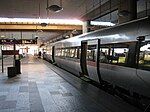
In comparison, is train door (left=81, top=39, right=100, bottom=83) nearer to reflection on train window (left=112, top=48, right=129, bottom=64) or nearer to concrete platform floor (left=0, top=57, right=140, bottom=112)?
concrete platform floor (left=0, top=57, right=140, bottom=112)

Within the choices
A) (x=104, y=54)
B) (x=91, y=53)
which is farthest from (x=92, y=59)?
(x=104, y=54)

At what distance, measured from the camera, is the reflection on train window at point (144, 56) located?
6.57m

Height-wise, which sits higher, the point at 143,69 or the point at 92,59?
the point at 92,59

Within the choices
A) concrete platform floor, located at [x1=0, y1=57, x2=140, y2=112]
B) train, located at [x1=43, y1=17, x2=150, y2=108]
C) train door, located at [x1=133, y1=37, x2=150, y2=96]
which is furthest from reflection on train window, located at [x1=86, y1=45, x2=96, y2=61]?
train door, located at [x1=133, y1=37, x2=150, y2=96]

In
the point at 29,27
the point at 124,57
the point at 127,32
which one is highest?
the point at 29,27

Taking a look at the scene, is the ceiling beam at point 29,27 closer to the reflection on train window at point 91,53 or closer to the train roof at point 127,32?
the reflection on train window at point 91,53

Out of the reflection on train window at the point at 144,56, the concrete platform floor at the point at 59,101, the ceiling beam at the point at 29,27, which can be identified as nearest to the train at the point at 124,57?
the reflection on train window at the point at 144,56

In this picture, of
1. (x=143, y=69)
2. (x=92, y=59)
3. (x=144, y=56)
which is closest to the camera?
(x=143, y=69)

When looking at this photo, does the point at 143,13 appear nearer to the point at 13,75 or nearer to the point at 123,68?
the point at 13,75

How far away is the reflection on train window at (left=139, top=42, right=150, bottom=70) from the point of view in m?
6.57

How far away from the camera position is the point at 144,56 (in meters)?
6.83

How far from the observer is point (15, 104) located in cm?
746

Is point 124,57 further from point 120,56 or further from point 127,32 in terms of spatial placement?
point 127,32

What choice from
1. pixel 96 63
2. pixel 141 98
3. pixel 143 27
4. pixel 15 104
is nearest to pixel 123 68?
pixel 141 98
